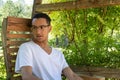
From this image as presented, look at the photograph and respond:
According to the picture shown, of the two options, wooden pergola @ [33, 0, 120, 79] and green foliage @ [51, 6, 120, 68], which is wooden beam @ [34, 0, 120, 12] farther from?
green foliage @ [51, 6, 120, 68]

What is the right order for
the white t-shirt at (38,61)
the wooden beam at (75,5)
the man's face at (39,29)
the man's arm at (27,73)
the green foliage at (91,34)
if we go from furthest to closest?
1. the green foliage at (91,34)
2. the wooden beam at (75,5)
3. the man's face at (39,29)
4. the white t-shirt at (38,61)
5. the man's arm at (27,73)

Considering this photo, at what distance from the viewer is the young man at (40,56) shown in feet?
8.41

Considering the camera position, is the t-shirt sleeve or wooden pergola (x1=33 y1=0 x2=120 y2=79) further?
wooden pergola (x1=33 y1=0 x2=120 y2=79)

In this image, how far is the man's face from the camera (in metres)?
2.72

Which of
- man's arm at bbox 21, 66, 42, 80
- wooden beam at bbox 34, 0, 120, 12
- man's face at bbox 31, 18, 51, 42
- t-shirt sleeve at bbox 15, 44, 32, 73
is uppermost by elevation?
wooden beam at bbox 34, 0, 120, 12

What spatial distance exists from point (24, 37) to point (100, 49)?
1.04 meters

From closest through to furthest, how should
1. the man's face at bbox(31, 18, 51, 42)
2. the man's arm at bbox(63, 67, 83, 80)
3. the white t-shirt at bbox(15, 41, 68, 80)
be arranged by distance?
1. the white t-shirt at bbox(15, 41, 68, 80)
2. the man's face at bbox(31, 18, 51, 42)
3. the man's arm at bbox(63, 67, 83, 80)

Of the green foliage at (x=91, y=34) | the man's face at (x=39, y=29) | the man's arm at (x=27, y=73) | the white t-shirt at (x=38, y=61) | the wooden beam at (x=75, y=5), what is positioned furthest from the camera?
the green foliage at (x=91, y=34)

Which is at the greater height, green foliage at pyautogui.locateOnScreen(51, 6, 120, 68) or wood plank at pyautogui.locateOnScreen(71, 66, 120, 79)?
green foliage at pyautogui.locateOnScreen(51, 6, 120, 68)

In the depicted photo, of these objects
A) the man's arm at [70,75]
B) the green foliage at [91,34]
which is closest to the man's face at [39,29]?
the man's arm at [70,75]

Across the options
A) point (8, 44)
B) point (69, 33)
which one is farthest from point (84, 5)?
point (69, 33)

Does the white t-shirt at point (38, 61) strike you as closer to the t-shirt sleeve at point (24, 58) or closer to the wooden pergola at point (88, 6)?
the t-shirt sleeve at point (24, 58)

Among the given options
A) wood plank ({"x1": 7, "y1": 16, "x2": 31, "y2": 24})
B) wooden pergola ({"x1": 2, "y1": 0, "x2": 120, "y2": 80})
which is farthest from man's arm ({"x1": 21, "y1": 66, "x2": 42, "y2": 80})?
wood plank ({"x1": 7, "y1": 16, "x2": 31, "y2": 24})

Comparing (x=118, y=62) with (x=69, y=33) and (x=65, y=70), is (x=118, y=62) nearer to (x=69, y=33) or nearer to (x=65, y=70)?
(x=65, y=70)
